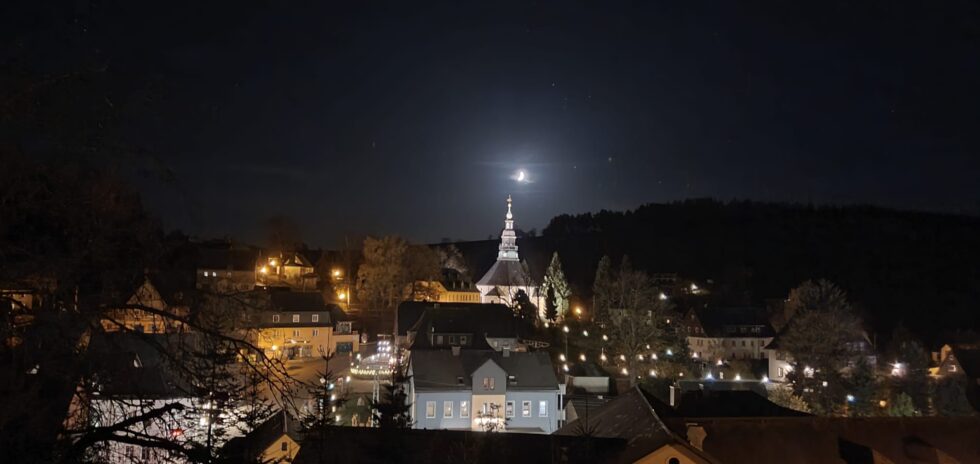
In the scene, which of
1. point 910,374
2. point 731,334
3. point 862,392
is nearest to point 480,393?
point 862,392

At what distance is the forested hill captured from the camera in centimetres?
7000

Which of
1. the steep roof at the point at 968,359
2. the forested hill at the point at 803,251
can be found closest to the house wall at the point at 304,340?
the forested hill at the point at 803,251

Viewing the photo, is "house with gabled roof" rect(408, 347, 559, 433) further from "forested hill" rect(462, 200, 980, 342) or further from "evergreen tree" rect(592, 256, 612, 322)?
"forested hill" rect(462, 200, 980, 342)

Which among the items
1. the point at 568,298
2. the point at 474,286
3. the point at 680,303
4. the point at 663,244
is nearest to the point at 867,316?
the point at 680,303

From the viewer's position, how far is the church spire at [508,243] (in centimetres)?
6993

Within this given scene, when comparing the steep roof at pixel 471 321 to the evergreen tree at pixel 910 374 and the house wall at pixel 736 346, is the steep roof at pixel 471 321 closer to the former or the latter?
the house wall at pixel 736 346

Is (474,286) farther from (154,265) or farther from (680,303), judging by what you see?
(154,265)

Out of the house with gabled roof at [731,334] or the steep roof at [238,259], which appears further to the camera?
the steep roof at [238,259]

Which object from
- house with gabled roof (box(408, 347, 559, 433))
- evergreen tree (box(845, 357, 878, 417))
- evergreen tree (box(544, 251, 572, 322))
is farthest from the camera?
evergreen tree (box(544, 251, 572, 322))

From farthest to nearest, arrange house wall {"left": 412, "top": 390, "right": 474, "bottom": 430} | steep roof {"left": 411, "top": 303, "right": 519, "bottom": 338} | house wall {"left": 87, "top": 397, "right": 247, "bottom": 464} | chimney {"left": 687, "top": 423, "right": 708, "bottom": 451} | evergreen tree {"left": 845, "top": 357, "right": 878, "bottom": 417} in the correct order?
steep roof {"left": 411, "top": 303, "right": 519, "bottom": 338}, evergreen tree {"left": 845, "top": 357, "right": 878, "bottom": 417}, house wall {"left": 412, "top": 390, "right": 474, "bottom": 430}, chimney {"left": 687, "top": 423, "right": 708, "bottom": 451}, house wall {"left": 87, "top": 397, "right": 247, "bottom": 464}

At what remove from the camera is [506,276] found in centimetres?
6531

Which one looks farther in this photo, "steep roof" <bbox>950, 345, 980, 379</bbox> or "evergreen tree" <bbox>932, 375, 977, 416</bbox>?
"steep roof" <bbox>950, 345, 980, 379</bbox>

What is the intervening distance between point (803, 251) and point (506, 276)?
52.4 m

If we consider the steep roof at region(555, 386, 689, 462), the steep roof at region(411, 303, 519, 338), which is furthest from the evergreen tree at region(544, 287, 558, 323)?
the steep roof at region(555, 386, 689, 462)
